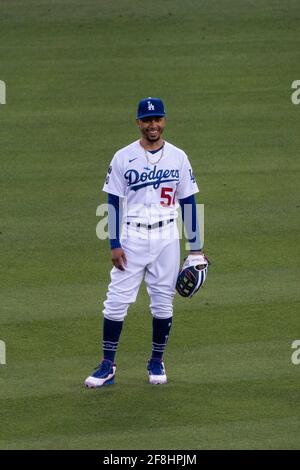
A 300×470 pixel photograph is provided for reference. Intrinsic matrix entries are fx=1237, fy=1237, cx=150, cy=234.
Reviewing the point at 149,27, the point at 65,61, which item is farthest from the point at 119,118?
the point at 149,27

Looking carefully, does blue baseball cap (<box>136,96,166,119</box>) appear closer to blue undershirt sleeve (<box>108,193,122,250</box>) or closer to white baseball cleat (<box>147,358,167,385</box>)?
blue undershirt sleeve (<box>108,193,122,250</box>)

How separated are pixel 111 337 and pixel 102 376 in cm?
28

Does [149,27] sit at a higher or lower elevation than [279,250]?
higher

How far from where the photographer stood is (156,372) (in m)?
8.65

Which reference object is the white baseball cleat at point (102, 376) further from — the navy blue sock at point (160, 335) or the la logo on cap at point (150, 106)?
the la logo on cap at point (150, 106)

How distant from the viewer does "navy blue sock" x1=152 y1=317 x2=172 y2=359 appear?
863cm

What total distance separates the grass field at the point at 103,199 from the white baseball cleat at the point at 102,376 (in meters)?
0.09

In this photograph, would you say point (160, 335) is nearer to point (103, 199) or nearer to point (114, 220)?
point (114, 220)

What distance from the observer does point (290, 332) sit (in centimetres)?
957

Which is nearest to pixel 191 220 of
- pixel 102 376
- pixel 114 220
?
pixel 114 220

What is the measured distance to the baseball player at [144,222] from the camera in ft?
27.8

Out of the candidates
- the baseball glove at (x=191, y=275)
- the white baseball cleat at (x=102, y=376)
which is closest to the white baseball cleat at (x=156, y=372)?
the white baseball cleat at (x=102, y=376)

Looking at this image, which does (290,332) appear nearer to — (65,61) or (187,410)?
(187,410)

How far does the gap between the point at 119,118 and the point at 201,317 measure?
Result: 6651 millimetres
